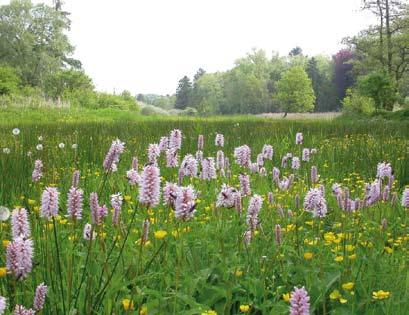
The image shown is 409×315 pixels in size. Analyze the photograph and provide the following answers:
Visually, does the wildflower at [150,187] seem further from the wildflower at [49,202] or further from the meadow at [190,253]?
the wildflower at [49,202]

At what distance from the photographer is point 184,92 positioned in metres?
76.8

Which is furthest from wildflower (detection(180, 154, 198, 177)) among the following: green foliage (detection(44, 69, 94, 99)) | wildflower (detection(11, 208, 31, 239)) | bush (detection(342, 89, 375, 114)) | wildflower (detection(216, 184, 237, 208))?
green foliage (detection(44, 69, 94, 99))

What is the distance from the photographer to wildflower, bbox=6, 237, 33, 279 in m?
1.37

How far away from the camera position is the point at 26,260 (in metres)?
1.38

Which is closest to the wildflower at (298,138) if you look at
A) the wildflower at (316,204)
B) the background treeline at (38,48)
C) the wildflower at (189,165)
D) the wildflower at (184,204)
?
the wildflower at (189,165)

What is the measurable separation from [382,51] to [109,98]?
20306mm

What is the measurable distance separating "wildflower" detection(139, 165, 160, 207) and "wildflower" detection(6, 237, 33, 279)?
368 mm

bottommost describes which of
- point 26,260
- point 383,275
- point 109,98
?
point 383,275

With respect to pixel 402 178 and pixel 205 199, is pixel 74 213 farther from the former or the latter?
pixel 402 178

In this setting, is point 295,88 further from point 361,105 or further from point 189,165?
point 189,165

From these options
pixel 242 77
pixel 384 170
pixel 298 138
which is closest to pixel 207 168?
pixel 384 170

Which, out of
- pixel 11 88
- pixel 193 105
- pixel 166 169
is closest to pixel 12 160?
pixel 166 169

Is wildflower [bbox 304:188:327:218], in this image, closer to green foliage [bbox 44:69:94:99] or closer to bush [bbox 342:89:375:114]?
bush [bbox 342:89:375:114]

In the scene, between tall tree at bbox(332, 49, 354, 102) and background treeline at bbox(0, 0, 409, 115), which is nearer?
background treeline at bbox(0, 0, 409, 115)
